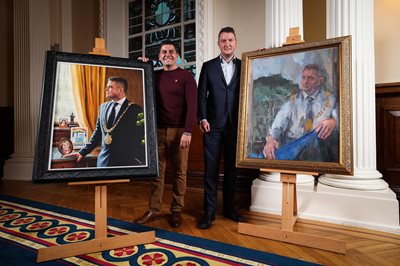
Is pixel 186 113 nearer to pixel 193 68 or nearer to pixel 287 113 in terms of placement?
pixel 287 113

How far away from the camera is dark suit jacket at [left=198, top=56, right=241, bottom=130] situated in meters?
2.46

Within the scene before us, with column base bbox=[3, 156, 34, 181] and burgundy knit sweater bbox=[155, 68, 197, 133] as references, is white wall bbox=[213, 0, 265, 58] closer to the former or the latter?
burgundy knit sweater bbox=[155, 68, 197, 133]

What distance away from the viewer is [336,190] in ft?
8.04

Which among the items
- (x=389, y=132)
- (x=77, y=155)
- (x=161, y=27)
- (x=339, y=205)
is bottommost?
(x=339, y=205)

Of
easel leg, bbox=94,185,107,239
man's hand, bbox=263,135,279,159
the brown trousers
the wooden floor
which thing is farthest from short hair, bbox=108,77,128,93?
the wooden floor

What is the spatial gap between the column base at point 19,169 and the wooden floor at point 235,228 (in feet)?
2.85

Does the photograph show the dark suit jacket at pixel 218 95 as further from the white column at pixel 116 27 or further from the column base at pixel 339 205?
the white column at pixel 116 27

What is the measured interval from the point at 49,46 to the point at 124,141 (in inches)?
158

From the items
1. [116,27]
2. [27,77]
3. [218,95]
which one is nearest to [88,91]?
[218,95]

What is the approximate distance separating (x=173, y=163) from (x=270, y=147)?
86cm

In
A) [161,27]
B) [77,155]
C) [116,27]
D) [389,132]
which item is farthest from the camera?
[116,27]

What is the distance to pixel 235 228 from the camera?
92.4 inches

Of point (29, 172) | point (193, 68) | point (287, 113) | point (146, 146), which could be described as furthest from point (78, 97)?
point (29, 172)

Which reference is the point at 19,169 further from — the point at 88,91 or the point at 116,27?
the point at 88,91
